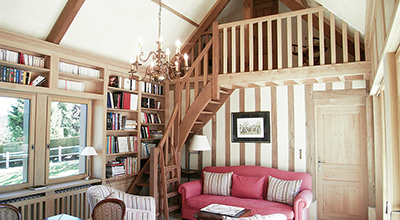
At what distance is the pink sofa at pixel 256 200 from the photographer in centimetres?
417

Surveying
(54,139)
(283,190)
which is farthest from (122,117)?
(283,190)

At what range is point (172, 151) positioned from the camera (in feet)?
17.6

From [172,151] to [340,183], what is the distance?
2931 mm

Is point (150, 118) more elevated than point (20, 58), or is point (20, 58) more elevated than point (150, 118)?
point (20, 58)

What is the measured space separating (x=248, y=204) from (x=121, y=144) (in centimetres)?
241

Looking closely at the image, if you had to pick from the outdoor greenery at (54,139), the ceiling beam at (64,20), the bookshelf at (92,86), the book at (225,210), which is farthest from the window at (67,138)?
the book at (225,210)

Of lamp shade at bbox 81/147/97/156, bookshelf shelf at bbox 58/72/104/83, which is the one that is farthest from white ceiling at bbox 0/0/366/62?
lamp shade at bbox 81/147/97/156

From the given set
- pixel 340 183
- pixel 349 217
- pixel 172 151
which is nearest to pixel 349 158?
pixel 340 183

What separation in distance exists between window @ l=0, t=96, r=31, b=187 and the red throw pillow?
10.4 ft

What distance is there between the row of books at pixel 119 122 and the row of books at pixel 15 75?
4.66 feet

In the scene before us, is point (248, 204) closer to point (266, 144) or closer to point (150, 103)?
point (266, 144)

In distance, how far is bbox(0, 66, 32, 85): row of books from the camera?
3.70 m

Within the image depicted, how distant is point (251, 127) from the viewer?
556cm

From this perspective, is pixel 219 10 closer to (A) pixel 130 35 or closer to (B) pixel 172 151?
(A) pixel 130 35
